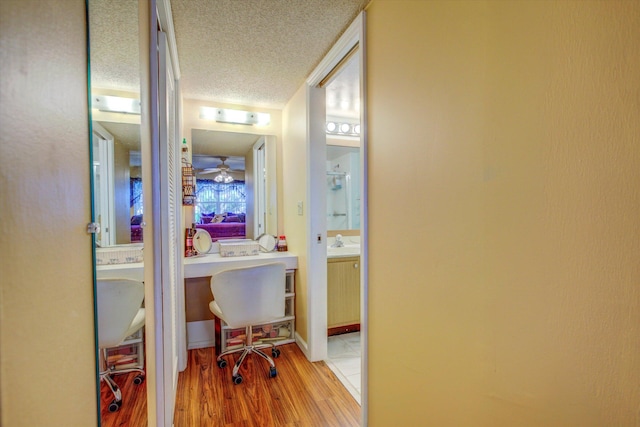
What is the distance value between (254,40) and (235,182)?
1.37 metres

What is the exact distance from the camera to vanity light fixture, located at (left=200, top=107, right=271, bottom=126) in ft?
8.74

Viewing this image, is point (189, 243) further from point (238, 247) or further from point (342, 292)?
point (342, 292)

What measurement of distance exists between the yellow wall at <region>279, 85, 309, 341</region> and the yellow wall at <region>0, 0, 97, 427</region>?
5.91ft

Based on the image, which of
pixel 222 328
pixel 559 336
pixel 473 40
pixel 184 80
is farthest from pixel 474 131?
pixel 222 328

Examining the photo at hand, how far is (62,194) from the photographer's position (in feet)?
1.50

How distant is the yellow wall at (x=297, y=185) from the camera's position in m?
2.35

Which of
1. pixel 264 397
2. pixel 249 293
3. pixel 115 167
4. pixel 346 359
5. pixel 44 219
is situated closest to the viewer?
pixel 44 219

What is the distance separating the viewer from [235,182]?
278 cm

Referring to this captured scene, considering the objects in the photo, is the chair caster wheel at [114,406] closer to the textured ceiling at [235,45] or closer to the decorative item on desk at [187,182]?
the textured ceiling at [235,45]

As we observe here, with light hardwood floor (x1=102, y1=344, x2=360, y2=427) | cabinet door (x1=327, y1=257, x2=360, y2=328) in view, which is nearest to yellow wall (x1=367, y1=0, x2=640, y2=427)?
light hardwood floor (x1=102, y1=344, x2=360, y2=427)

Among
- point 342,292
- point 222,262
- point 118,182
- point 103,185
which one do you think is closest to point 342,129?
point 342,292

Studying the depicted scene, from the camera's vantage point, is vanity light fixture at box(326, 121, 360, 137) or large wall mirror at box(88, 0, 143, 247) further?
vanity light fixture at box(326, 121, 360, 137)

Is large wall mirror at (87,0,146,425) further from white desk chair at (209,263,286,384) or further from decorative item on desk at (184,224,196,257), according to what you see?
decorative item on desk at (184,224,196,257)

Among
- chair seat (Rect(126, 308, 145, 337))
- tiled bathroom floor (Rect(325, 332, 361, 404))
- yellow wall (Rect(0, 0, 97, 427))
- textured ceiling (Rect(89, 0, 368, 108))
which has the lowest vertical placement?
tiled bathroom floor (Rect(325, 332, 361, 404))
